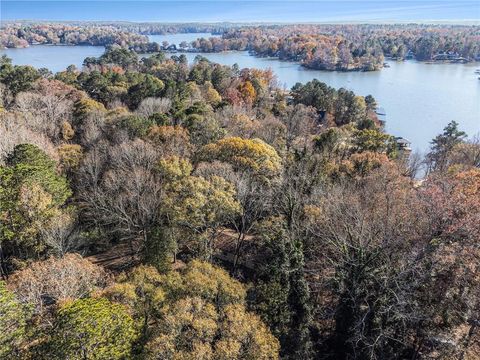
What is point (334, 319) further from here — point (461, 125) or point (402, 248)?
point (461, 125)

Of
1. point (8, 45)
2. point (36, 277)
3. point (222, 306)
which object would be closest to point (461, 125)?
point (222, 306)

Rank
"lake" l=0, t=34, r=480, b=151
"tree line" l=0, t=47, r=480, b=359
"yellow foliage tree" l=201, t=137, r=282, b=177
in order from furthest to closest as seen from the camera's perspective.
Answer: "lake" l=0, t=34, r=480, b=151 < "yellow foliage tree" l=201, t=137, r=282, b=177 < "tree line" l=0, t=47, r=480, b=359

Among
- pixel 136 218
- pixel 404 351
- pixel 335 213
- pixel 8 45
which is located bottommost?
pixel 404 351

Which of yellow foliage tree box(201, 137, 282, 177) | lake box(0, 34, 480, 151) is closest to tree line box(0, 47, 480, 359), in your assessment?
yellow foliage tree box(201, 137, 282, 177)

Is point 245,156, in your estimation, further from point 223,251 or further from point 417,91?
point 417,91

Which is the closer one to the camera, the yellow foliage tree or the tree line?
the tree line

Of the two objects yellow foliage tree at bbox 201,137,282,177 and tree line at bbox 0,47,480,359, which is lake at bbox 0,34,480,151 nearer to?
tree line at bbox 0,47,480,359

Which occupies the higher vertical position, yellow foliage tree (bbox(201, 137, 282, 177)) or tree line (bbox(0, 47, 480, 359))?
yellow foliage tree (bbox(201, 137, 282, 177))
